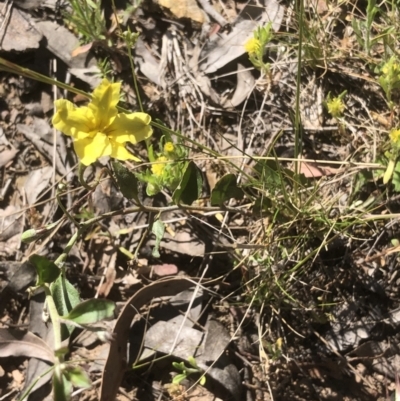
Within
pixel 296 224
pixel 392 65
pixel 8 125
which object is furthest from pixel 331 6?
pixel 8 125

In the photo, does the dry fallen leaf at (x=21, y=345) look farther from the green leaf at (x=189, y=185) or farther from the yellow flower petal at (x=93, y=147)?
the yellow flower petal at (x=93, y=147)

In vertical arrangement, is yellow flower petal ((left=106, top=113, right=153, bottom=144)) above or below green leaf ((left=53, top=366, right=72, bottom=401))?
above

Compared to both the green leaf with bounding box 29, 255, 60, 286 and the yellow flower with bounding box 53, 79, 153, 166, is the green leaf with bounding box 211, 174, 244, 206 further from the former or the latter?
the green leaf with bounding box 29, 255, 60, 286

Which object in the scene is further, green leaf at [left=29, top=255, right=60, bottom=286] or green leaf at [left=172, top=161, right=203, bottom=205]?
green leaf at [left=172, top=161, right=203, bottom=205]

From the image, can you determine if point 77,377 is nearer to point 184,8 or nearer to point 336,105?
point 336,105

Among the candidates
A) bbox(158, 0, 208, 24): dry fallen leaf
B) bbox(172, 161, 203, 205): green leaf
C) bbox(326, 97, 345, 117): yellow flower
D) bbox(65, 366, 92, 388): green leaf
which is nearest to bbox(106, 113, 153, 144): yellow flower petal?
bbox(172, 161, 203, 205): green leaf

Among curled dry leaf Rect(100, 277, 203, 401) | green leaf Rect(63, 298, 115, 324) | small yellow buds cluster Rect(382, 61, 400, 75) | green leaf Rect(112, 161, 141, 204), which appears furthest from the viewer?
curled dry leaf Rect(100, 277, 203, 401)
